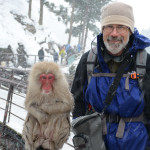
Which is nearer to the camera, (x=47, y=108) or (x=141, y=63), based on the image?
(x=141, y=63)

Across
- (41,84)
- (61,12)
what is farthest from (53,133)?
(61,12)

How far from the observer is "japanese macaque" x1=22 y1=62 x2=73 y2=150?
1.99 meters

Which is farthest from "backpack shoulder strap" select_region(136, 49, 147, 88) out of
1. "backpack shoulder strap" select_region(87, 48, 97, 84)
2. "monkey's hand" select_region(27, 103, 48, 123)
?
"monkey's hand" select_region(27, 103, 48, 123)

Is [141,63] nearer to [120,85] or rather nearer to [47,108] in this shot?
[120,85]

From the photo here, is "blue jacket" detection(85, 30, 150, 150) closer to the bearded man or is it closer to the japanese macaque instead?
the bearded man

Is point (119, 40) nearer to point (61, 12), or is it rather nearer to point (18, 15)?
point (18, 15)

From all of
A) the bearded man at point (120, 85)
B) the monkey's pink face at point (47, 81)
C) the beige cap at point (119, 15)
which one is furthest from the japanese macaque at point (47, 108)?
the beige cap at point (119, 15)

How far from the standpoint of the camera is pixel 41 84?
6.77 ft

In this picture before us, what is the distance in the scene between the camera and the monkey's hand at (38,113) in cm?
198

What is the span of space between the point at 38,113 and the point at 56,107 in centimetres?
20

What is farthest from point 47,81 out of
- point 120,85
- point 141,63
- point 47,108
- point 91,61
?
point 141,63

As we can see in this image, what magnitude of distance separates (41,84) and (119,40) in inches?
37.4

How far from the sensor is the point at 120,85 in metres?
1.59

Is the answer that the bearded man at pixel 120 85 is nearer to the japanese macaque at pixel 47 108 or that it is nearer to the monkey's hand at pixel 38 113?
the japanese macaque at pixel 47 108
